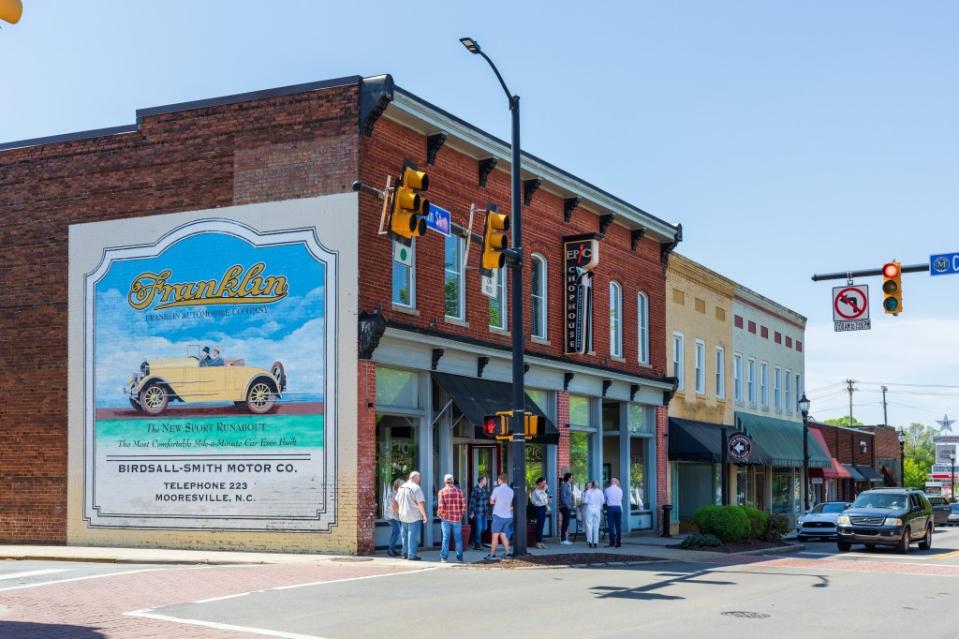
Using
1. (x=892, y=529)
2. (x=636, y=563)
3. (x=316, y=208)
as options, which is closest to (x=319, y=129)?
(x=316, y=208)

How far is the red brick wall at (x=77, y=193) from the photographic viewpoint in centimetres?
2400

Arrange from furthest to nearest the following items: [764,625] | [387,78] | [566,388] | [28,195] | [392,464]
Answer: [566,388]
[28,195]
[392,464]
[387,78]
[764,625]

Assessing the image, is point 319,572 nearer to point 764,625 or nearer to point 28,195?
point 764,625

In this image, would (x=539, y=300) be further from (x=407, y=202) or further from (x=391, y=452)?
(x=407, y=202)

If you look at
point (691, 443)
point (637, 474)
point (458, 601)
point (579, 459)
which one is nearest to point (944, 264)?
point (458, 601)

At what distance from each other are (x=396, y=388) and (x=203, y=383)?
13.3ft

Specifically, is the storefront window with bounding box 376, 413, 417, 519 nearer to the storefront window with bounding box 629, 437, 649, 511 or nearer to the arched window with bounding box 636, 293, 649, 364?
the storefront window with bounding box 629, 437, 649, 511

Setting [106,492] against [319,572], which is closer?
[319,572]

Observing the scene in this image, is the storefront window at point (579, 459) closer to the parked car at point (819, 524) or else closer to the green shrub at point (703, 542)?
the green shrub at point (703, 542)

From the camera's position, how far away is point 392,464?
24922mm

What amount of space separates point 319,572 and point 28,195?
42.1 ft

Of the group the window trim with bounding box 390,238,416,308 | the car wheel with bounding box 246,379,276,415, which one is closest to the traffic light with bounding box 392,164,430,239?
the window trim with bounding box 390,238,416,308

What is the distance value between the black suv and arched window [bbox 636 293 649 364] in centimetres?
895

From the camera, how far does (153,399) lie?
2517cm
